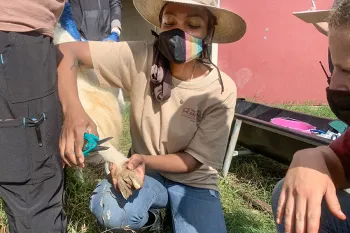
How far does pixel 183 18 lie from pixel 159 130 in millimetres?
551

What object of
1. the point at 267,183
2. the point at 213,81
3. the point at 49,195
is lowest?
the point at 267,183

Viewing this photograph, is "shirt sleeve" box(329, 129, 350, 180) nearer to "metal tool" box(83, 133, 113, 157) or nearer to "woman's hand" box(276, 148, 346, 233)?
"woman's hand" box(276, 148, 346, 233)

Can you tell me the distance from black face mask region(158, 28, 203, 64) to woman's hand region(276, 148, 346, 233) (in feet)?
2.52

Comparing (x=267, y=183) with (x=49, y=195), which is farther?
(x=267, y=183)

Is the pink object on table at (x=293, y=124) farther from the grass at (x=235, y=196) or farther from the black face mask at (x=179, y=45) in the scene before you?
the black face mask at (x=179, y=45)

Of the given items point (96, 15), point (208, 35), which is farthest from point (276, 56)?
point (208, 35)

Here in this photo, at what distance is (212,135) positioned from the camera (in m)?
2.14

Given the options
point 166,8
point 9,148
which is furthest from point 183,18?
point 9,148

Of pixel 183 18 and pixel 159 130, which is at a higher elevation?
pixel 183 18

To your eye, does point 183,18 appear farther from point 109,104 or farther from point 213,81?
point 109,104

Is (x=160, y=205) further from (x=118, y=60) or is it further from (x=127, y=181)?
(x=118, y=60)

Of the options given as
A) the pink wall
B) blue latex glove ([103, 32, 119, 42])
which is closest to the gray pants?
blue latex glove ([103, 32, 119, 42])

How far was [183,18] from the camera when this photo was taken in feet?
6.61

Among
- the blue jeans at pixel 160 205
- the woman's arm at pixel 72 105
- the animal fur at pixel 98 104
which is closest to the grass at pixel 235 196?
the animal fur at pixel 98 104
